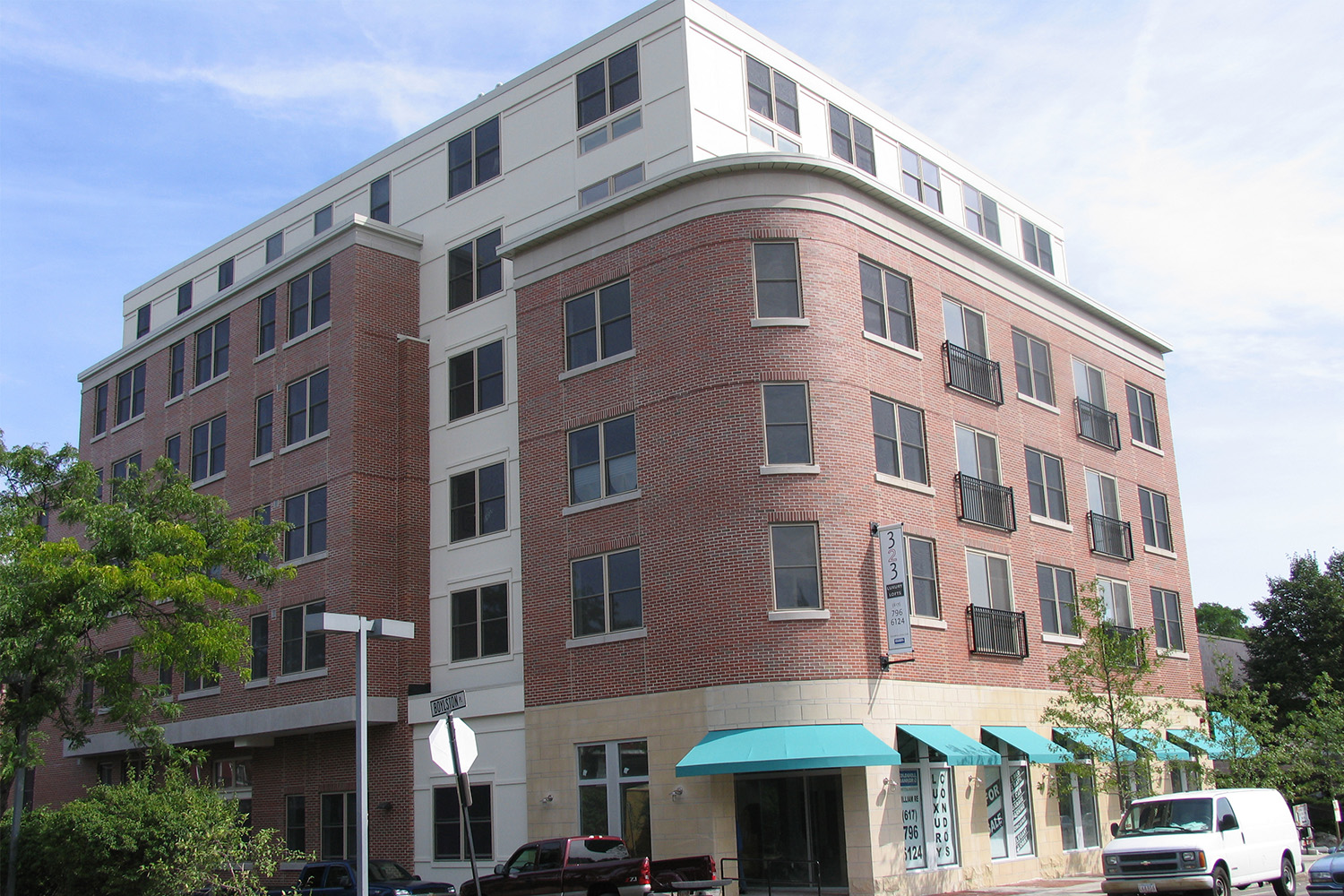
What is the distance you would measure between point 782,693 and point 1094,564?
45.9 ft

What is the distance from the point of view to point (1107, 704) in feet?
100

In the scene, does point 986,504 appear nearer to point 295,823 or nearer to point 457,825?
point 457,825

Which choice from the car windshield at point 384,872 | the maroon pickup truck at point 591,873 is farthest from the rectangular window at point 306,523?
the maroon pickup truck at point 591,873

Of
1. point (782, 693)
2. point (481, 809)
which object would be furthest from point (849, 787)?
point (481, 809)

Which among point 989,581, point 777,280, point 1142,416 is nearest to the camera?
point 777,280

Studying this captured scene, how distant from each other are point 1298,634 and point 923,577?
3243 centimetres

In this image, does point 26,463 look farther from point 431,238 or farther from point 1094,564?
point 1094,564

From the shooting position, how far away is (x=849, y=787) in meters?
25.0

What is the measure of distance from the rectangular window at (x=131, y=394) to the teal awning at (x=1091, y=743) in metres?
31.3

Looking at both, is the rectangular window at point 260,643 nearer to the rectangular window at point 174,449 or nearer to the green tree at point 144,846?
the rectangular window at point 174,449

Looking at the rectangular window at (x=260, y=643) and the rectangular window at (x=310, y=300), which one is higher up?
the rectangular window at (x=310, y=300)

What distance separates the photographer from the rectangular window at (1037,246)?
43156mm

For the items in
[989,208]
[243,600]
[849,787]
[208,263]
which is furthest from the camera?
[208,263]

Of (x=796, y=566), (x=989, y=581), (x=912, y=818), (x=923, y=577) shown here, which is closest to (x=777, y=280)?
(x=796, y=566)
